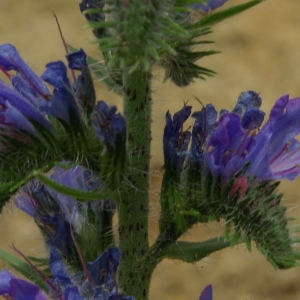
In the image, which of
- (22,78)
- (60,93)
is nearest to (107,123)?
(60,93)

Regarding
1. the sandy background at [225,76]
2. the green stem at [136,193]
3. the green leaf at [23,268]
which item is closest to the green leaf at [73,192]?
the green stem at [136,193]

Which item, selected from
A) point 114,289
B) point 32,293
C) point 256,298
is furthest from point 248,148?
point 256,298

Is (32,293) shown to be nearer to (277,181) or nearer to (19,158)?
(19,158)

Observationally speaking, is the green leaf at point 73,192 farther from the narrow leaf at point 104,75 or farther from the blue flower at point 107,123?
the narrow leaf at point 104,75

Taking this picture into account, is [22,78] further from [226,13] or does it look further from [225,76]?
[225,76]

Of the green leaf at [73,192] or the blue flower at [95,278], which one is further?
the blue flower at [95,278]

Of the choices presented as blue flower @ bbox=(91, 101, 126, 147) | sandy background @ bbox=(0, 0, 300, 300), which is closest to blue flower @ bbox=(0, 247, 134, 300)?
blue flower @ bbox=(91, 101, 126, 147)

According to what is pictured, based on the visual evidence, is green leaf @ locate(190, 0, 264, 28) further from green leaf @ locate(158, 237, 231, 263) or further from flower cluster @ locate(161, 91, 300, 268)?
green leaf @ locate(158, 237, 231, 263)
